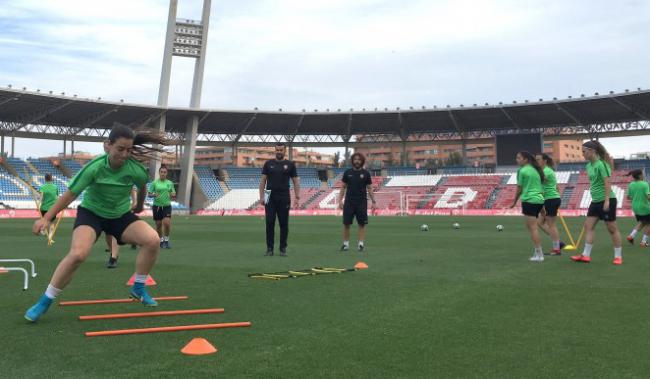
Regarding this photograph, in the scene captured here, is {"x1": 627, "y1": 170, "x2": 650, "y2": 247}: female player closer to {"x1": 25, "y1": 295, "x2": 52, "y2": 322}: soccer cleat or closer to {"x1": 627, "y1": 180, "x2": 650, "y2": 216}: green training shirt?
{"x1": 627, "y1": 180, "x2": 650, "y2": 216}: green training shirt

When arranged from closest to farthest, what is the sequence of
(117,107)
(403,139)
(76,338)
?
(76,338) → (117,107) → (403,139)

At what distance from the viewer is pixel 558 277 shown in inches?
275

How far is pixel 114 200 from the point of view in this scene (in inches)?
202

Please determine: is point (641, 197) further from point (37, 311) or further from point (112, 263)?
point (37, 311)

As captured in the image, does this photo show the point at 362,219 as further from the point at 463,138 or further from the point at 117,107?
the point at 463,138

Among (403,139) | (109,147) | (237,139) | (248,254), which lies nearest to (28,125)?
(237,139)

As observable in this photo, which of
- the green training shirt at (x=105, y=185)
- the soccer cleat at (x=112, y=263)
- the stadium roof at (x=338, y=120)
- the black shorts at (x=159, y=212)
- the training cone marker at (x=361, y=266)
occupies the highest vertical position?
the stadium roof at (x=338, y=120)

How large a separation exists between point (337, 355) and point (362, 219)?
25.4 feet

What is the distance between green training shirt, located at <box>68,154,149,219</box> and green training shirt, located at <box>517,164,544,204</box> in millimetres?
6364

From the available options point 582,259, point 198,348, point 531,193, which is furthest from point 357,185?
point 198,348

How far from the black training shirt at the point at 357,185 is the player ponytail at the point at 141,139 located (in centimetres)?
631

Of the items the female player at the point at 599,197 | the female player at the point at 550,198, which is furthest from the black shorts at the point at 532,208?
the female player at the point at 550,198

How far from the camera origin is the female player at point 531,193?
887 centimetres

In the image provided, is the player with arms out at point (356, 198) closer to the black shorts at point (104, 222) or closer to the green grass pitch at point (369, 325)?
the green grass pitch at point (369, 325)
